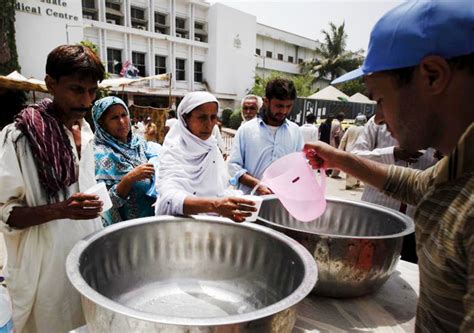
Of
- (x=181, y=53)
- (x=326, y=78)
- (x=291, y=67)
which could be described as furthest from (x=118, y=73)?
(x=326, y=78)

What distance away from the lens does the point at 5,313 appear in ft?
3.77

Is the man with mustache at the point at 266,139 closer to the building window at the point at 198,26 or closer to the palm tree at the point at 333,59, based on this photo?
the building window at the point at 198,26

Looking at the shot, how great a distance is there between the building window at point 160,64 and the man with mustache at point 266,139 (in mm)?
19519

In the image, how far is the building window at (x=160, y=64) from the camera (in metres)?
20.4

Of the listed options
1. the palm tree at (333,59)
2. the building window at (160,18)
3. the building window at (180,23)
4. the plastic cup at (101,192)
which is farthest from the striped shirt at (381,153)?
the palm tree at (333,59)

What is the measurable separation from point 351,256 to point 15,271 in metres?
1.29

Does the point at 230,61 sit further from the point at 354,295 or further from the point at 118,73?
the point at 354,295

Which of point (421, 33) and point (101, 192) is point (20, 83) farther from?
point (421, 33)

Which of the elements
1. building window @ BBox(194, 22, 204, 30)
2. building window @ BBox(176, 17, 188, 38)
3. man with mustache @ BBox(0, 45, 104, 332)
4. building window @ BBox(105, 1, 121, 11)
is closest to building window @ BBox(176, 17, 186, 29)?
building window @ BBox(176, 17, 188, 38)

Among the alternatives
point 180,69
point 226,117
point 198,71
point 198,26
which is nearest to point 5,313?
point 226,117

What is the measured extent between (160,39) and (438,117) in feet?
70.1

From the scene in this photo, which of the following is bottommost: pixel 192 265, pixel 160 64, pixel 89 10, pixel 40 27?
pixel 192 265

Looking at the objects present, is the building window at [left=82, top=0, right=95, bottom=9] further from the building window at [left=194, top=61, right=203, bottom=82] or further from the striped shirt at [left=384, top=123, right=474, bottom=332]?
the striped shirt at [left=384, top=123, right=474, bottom=332]

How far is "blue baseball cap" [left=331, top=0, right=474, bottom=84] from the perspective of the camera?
62cm
